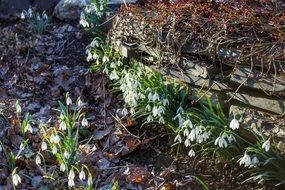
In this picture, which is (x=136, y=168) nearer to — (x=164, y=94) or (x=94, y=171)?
(x=94, y=171)

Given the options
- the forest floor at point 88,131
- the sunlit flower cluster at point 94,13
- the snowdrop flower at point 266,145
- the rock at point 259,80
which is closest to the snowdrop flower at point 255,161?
the snowdrop flower at point 266,145

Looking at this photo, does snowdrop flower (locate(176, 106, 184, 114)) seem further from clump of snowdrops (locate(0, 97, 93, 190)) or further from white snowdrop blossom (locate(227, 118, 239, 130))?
clump of snowdrops (locate(0, 97, 93, 190))

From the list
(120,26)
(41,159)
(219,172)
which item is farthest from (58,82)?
(219,172)

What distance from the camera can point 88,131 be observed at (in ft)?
12.5

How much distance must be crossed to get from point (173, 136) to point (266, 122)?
796 millimetres

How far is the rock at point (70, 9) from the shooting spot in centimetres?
581

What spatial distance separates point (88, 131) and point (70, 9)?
244 cm

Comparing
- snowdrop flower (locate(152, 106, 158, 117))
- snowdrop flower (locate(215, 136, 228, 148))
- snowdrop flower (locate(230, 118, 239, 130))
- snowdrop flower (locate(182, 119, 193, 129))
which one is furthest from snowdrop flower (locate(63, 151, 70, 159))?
snowdrop flower (locate(230, 118, 239, 130))

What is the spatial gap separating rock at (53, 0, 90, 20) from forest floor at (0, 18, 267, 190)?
0.47 meters

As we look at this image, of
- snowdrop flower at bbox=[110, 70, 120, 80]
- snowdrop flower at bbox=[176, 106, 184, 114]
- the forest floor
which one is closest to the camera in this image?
the forest floor

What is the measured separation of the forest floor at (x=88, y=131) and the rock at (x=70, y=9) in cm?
47

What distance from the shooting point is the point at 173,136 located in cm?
363

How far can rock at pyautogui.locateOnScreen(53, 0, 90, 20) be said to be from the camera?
5.81 meters

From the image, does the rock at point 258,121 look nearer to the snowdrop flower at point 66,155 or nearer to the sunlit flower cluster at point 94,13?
the snowdrop flower at point 66,155
